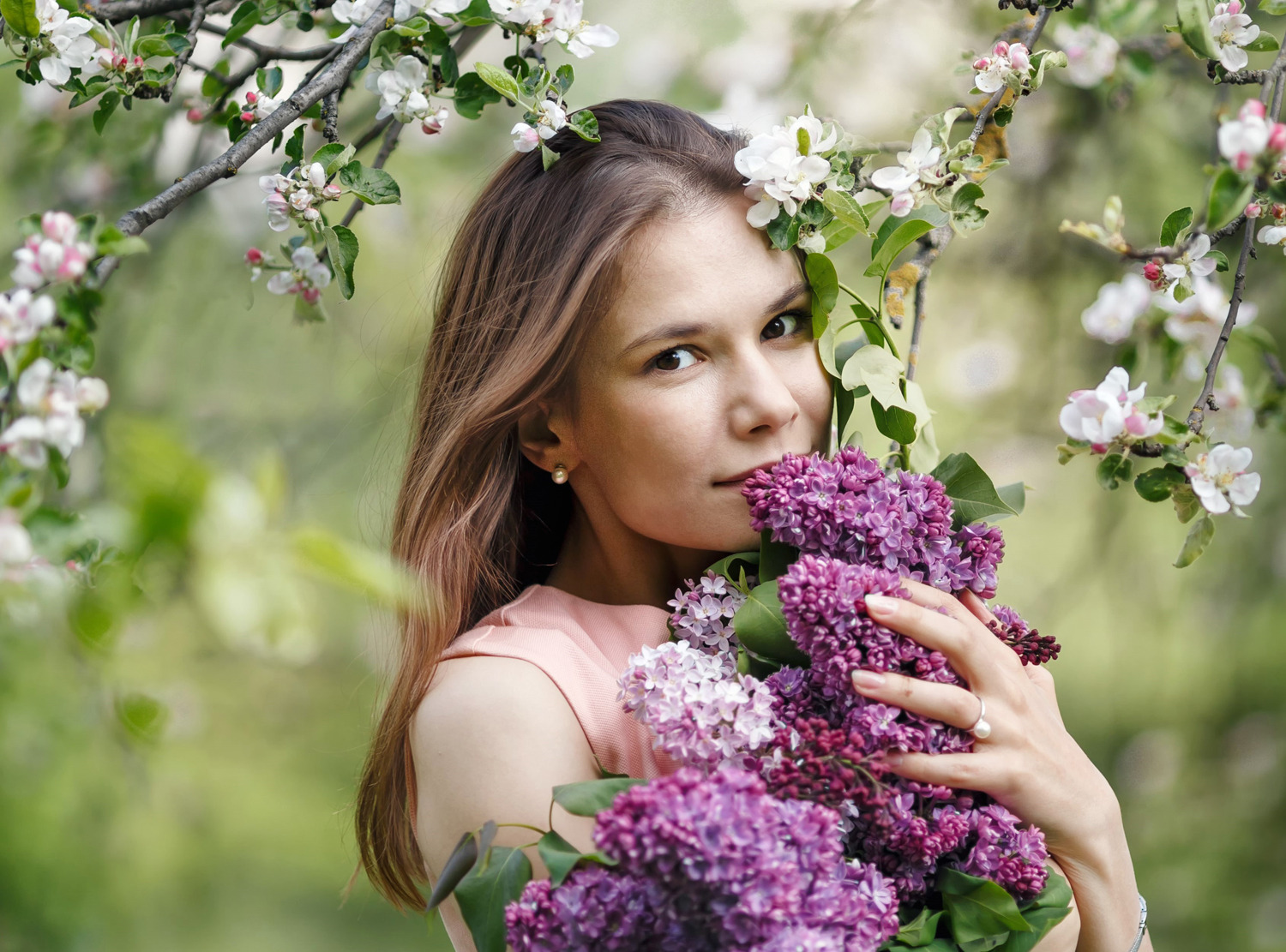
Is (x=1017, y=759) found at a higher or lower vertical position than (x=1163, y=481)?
lower

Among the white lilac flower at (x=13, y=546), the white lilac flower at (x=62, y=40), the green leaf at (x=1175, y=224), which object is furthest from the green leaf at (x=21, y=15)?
the green leaf at (x=1175, y=224)

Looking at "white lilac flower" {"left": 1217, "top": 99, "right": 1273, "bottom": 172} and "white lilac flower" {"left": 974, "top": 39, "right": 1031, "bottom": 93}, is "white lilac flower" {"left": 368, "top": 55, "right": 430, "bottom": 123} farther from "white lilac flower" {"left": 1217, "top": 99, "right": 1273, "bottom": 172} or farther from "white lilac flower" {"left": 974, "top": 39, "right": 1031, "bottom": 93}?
"white lilac flower" {"left": 1217, "top": 99, "right": 1273, "bottom": 172}

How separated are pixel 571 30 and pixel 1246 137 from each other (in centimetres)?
64

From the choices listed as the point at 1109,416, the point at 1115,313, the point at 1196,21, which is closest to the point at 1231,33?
the point at 1196,21

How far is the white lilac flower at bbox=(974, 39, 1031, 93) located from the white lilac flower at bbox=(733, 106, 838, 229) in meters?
0.19

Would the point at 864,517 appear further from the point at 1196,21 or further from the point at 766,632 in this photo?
the point at 1196,21

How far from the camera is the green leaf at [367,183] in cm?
106

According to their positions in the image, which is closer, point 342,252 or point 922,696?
point 922,696

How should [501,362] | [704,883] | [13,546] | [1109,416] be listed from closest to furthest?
[13,546] → [704,883] → [1109,416] → [501,362]

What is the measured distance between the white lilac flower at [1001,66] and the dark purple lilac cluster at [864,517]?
436 mm

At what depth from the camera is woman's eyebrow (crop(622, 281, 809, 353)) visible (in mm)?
988

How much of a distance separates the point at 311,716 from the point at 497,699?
2416mm

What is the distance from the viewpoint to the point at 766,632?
90 cm

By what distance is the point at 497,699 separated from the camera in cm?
93
